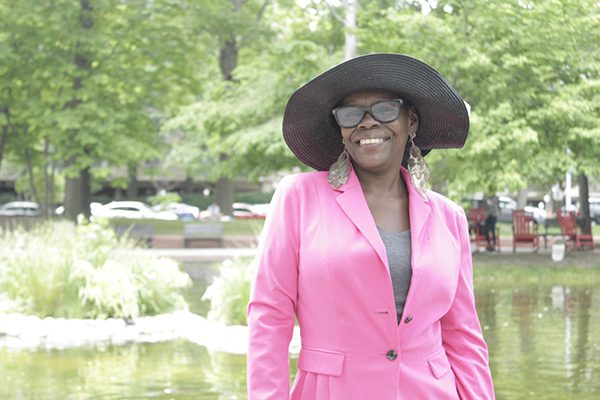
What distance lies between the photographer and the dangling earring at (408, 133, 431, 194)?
11.6 feet

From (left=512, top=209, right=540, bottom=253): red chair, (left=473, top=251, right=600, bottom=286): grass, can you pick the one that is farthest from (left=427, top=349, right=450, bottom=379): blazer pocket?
(left=512, top=209, right=540, bottom=253): red chair

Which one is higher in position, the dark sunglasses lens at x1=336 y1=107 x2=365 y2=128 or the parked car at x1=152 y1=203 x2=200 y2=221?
the dark sunglasses lens at x1=336 y1=107 x2=365 y2=128

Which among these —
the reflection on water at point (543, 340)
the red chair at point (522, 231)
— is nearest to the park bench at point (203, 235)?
the red chair at point (522, 231)

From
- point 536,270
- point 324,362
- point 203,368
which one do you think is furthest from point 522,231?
point 324,362

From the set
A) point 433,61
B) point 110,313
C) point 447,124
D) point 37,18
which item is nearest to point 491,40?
point 433,61

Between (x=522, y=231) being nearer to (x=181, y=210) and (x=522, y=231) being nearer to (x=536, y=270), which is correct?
(x=536, y=270)

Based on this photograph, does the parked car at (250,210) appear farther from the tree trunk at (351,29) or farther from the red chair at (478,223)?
the tree trunk at (351,29)

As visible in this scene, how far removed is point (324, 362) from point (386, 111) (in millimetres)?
805

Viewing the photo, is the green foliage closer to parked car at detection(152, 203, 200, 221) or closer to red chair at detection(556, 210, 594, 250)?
red chair at detection(556, 210, 594, 250)

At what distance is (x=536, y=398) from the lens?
8.63 m

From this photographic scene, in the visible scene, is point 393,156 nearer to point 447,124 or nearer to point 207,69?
point 447,124

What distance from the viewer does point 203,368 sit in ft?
33.6

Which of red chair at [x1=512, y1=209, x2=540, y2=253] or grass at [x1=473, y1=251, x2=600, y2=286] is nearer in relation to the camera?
grass at [x1=473, y1=251, x2=600, y2=286]

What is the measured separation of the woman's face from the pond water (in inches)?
222
